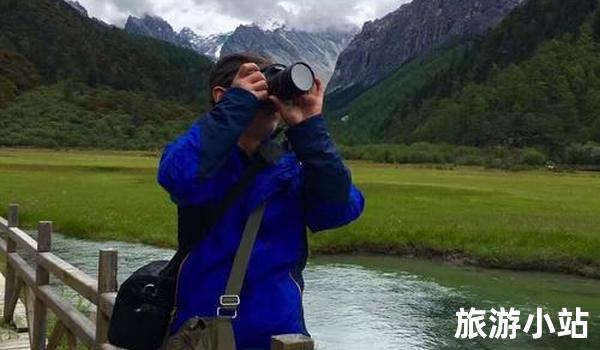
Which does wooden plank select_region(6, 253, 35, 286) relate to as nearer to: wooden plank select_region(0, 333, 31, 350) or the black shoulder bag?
wooden plank select_region(0, 333, 31, 350)

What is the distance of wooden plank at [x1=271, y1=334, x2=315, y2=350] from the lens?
10.4 feet

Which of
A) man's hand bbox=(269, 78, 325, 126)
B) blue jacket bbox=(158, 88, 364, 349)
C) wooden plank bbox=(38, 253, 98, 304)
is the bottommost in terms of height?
wooden plank bbox=(38, 253, 98, 304)

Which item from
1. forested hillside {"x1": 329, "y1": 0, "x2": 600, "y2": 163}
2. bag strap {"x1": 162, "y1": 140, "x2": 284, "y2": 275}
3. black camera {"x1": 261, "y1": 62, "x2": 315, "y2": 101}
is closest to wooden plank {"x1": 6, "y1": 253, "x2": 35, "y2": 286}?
bag strap {"x1": 162, "y1": 140, "x2": 284, "y2": 275}

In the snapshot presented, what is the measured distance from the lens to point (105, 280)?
19.1 feet

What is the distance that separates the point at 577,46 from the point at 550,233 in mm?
154091

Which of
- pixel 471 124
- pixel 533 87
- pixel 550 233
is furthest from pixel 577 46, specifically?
pixel 550 233

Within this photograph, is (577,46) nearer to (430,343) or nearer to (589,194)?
(589,194)

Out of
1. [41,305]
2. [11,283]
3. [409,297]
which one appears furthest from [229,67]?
[409,297]

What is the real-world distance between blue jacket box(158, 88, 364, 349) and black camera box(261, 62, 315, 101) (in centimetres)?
13

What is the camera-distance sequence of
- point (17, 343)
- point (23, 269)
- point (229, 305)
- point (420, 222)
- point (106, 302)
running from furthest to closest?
1. point (420, 222)
2. point (23, 269)
3. point (17, 343)
4. point (106, 302)
5. point (229, 305)

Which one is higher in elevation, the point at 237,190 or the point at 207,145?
the point at 207,145

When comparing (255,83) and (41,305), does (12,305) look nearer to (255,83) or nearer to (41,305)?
(41,305)

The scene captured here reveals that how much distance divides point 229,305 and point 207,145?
0.77 m

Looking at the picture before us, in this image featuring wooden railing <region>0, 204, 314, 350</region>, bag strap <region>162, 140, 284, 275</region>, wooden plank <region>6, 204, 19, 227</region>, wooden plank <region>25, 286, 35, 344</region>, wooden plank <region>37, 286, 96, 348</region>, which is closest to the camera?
bag strap <region>162, 140, 284, 275</region>
